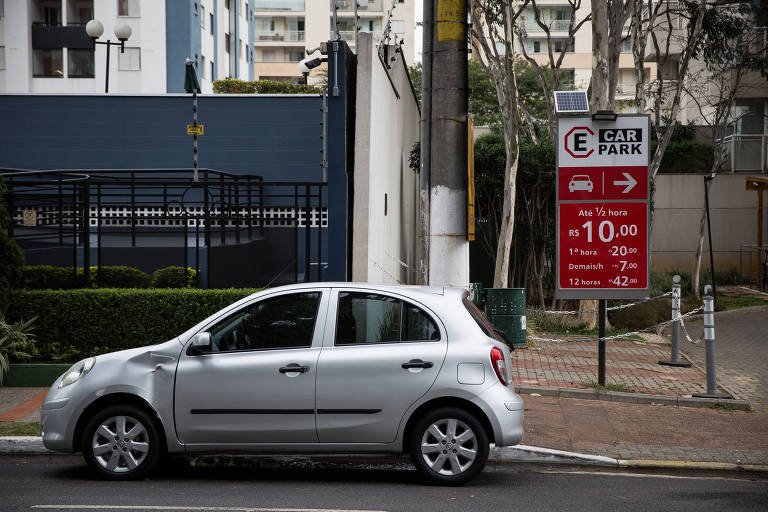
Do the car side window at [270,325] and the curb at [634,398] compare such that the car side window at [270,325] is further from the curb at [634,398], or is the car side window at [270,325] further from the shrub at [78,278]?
the shrub at [78,278]

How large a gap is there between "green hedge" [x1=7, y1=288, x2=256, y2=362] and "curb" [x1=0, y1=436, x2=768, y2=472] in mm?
2992

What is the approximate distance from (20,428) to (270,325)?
307cm

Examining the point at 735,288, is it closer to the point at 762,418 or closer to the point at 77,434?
the point at 762,418

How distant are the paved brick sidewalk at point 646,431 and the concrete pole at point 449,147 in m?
1.85

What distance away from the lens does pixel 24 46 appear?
44.4 meters

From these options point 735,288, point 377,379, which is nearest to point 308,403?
point 377,379

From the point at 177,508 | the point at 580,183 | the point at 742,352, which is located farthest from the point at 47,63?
the point at 177,508

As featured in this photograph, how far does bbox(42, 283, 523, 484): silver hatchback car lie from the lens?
6520 mm

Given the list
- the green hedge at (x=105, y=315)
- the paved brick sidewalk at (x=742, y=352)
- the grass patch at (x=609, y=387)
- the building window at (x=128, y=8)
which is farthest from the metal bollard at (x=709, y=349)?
the building window at (x=128, y=8)

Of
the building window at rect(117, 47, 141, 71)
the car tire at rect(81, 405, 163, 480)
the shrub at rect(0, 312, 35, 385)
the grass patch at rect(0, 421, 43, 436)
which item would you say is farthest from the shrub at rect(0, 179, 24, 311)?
the building window at rect(117, 47, 141, 71)

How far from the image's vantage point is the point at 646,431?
877 cm

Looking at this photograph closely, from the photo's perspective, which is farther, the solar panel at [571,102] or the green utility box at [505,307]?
the green utility box at [505,307]

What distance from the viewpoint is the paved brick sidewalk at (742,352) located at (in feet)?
38.2

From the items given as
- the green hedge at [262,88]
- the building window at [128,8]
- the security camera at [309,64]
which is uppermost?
the building window at [128,8]
